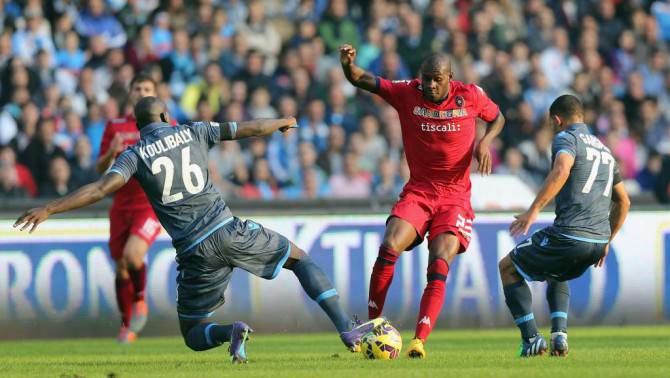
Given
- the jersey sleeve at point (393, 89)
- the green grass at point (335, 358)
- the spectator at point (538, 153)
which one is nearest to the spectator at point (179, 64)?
the spectator at point (538, 153)

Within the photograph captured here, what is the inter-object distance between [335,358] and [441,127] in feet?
6.69

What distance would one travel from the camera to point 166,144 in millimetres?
9383

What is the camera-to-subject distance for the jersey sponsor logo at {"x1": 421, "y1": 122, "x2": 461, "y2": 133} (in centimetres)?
1044

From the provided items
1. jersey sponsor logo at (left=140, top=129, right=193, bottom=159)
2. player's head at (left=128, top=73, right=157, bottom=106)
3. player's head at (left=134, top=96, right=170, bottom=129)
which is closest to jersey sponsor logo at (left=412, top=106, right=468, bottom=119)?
jersey sponsor logo at (left=140, top=129, right=193, bottom=159)

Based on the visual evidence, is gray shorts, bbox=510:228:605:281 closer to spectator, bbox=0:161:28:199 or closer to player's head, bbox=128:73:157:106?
player's head, bbox=128:73:157:106

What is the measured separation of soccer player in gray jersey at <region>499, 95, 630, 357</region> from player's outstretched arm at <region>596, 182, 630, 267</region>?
10 cm

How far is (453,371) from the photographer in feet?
28.6

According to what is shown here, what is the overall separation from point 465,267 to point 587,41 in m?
7.34

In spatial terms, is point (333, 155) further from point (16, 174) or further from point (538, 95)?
point (16, 174)

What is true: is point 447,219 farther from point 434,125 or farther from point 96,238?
point 96,238

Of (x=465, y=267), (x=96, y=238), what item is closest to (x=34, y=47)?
(x=96, y=238)

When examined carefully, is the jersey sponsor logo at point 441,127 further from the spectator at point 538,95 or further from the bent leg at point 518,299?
the spectator at point 538,95

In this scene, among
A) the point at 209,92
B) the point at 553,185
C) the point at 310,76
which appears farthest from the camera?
the point at 310,76

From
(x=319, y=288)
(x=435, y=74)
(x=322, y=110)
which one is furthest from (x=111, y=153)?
(x=322, y=110)
